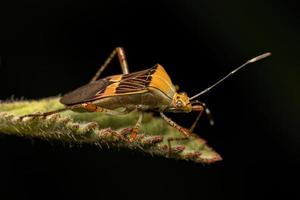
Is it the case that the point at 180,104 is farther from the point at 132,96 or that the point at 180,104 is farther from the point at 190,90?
the point at 190,90

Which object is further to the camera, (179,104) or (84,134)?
(179,104)

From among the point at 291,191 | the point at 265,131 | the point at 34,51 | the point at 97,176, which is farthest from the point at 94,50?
the point at 291,191

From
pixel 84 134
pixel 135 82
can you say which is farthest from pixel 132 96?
pixel 84 134

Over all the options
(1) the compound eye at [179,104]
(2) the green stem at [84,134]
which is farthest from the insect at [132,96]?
(2) the green stem at [84,134]

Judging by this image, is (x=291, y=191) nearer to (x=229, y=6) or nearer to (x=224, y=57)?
(x=224, y=57)

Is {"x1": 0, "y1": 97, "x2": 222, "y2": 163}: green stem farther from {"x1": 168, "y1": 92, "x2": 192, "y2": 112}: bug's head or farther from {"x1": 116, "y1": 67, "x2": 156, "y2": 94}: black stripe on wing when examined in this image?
Answer: {"x1": 168, "y1": 92, "x2": 192, "y2": 112}: bug's head
